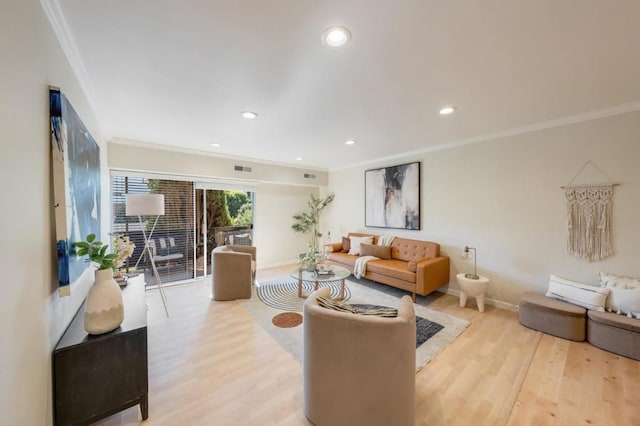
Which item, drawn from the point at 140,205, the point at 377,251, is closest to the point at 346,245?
the point at 377,251

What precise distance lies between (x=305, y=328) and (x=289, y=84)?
6.50ft

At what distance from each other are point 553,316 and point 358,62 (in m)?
3.38

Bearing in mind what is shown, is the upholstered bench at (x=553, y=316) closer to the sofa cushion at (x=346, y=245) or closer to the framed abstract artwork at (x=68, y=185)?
the sofa cushion at (x=346, y=245)

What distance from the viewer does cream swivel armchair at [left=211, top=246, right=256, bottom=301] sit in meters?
3.62

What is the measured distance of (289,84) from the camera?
2.09 metres

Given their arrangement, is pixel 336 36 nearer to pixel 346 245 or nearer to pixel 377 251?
pixel 377 251

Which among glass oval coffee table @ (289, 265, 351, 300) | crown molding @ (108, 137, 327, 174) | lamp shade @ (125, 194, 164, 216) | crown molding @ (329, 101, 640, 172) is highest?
crown molding @ (108, 137, 327, 174)

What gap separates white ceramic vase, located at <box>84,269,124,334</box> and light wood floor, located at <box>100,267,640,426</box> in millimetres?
708

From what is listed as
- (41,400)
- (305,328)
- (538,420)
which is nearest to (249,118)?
(305,328)

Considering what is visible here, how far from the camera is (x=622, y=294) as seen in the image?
7.94 ft

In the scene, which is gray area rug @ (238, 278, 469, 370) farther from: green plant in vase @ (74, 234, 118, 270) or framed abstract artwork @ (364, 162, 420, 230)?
green plant in vase @ (74, 234, 118, 270)

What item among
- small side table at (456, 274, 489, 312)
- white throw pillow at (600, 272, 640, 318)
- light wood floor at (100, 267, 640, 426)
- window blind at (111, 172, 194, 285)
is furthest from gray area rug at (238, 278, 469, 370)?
window blind at (111, 172, 194, 285)

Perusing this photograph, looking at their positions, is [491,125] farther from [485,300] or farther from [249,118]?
[249,118]

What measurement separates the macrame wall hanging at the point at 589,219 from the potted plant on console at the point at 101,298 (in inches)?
180
